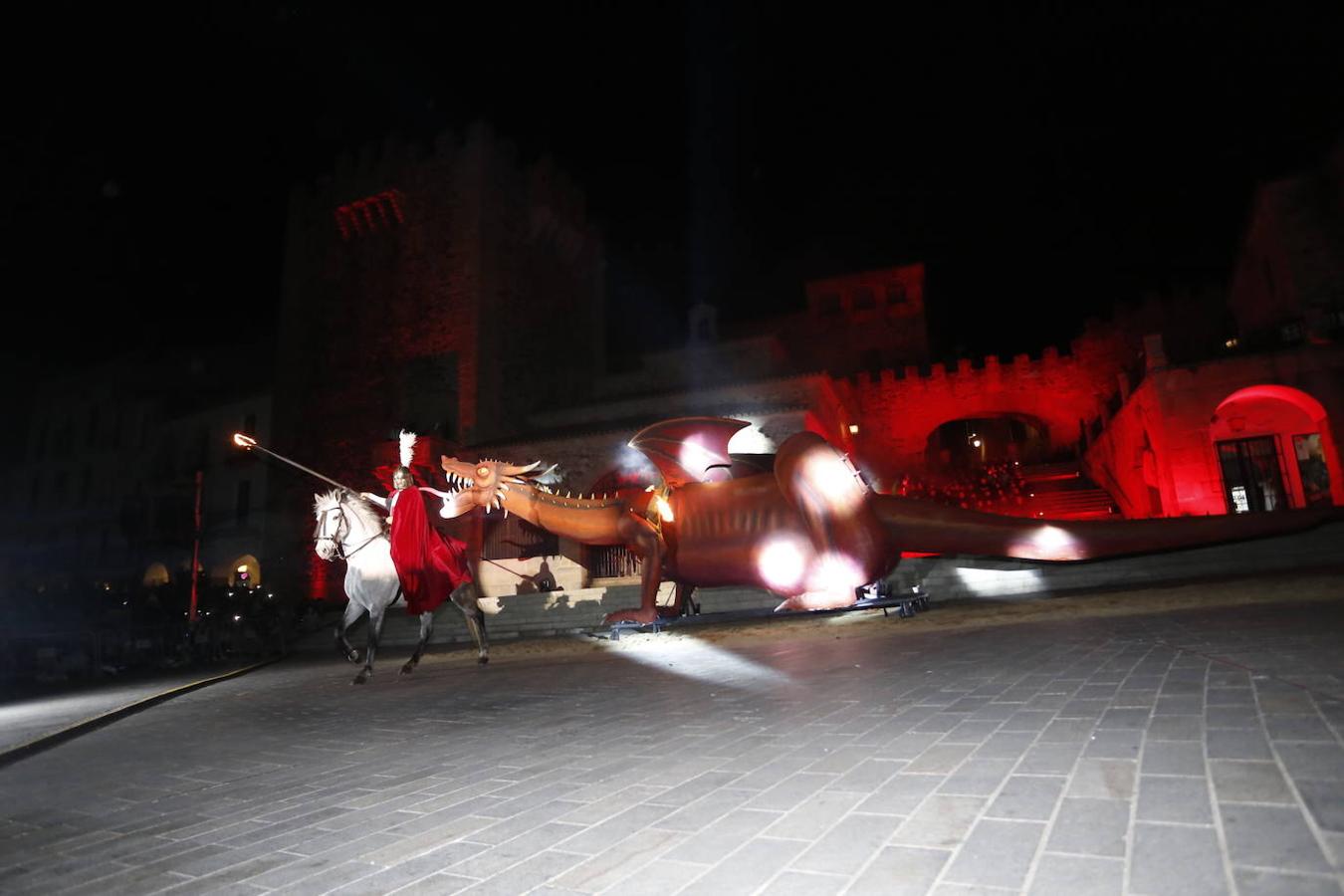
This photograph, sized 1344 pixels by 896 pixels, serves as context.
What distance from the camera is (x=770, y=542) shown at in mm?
8906

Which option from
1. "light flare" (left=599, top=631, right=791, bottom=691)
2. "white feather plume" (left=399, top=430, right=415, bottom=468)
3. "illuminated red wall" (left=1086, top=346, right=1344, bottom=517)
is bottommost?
"light flare" (left=599, top=631, right=791, bottom=691)

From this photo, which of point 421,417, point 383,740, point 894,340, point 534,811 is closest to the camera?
point 534,811

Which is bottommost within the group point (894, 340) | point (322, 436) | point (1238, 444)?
point (1238, 444)

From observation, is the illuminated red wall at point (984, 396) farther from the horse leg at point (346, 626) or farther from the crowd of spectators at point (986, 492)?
the horse leg at point (346, 626)

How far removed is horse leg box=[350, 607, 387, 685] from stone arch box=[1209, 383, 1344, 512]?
759 inches

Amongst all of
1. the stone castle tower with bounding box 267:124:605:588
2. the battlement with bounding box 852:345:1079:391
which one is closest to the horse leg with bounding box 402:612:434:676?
the stone castle tower with bounding box 267:124:605:588

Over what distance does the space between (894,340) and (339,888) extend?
33.5 metres

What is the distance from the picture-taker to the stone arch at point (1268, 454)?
1758 centimetres

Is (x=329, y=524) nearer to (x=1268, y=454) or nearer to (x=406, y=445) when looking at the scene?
(x=406, y=445)

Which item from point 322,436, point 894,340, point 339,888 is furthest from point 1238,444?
point 322,436

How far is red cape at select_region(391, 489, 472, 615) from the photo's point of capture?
7.95 m

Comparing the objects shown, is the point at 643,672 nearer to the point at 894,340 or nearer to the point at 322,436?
the point at 322,436

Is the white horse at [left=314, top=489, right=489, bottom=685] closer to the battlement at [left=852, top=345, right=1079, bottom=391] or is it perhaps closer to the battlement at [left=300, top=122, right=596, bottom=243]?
the battlement at [left=300, top=122, right=596, bottom=243]

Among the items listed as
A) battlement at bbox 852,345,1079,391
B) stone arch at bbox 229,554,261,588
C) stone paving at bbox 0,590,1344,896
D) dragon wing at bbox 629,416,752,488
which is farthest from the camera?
stone arch at bbox 229,554,261,588
